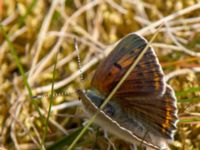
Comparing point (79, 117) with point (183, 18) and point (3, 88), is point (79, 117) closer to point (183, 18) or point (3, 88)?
point (3, 88)

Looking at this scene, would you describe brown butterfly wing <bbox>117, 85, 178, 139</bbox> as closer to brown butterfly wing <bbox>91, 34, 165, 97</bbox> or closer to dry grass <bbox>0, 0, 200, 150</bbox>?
brown butterfly wing <bbox>91, 34, 165, 97</bbox>

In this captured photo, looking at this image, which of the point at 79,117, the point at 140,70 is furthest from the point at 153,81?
the point at 79,117

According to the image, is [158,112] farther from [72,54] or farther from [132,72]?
[72,54]

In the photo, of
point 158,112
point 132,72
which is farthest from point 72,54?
point 158,112

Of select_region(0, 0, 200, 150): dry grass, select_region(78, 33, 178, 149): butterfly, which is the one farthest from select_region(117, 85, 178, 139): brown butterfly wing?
select_region(0, 0, 200, 150): dry grass

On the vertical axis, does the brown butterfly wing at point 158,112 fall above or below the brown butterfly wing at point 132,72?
below

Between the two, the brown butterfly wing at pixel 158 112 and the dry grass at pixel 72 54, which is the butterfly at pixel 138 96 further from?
the dry grass at pixel 72 54

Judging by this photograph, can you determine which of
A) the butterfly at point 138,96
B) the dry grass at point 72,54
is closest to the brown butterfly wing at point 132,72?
the butterfly at point 138,96
